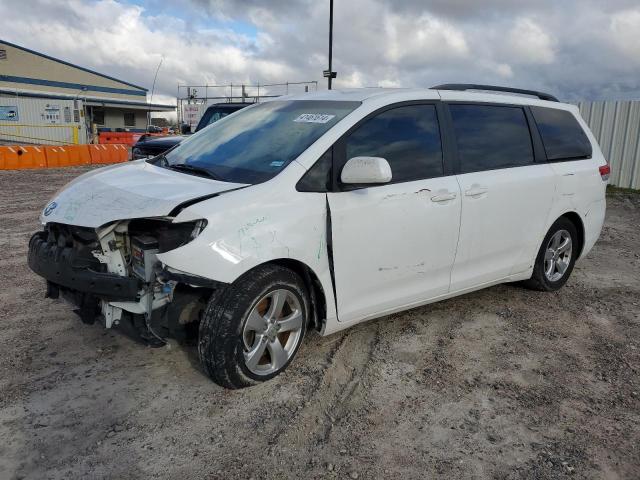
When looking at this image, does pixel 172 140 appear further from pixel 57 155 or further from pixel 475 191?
pixel 57 155

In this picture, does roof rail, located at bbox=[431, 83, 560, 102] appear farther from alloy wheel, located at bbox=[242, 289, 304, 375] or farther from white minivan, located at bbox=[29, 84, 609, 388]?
alloy wheel, located at bbox=[242, 289, 304, 375]

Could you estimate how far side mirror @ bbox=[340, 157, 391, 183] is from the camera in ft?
10.5

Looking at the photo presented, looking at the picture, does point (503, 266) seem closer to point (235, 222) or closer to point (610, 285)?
point (610, 285)

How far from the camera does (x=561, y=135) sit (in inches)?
194

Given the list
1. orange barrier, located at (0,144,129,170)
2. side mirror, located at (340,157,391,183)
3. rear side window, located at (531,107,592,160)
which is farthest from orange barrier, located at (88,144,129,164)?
side mirror, located at (340,157,391,183)

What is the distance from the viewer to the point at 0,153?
15094mm

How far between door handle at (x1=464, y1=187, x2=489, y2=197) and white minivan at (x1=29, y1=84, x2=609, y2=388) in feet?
0.04

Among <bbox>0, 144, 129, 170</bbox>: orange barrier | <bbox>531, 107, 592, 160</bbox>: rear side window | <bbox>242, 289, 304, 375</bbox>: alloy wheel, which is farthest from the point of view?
<bbox>0, 144, 129, 170</bbox>: orange barrier

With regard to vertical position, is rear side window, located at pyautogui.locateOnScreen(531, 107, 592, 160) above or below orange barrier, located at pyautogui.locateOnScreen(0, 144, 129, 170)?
Answer: above

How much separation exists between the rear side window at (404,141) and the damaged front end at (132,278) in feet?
4.22

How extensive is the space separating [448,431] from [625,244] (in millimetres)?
5991

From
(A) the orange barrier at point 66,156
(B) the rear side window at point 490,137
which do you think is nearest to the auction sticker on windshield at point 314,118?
(B) the rear side window at point 490,137

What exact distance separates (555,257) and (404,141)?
2.28 metres

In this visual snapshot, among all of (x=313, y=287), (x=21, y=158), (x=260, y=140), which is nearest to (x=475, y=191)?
→ (x=313, y=287)
